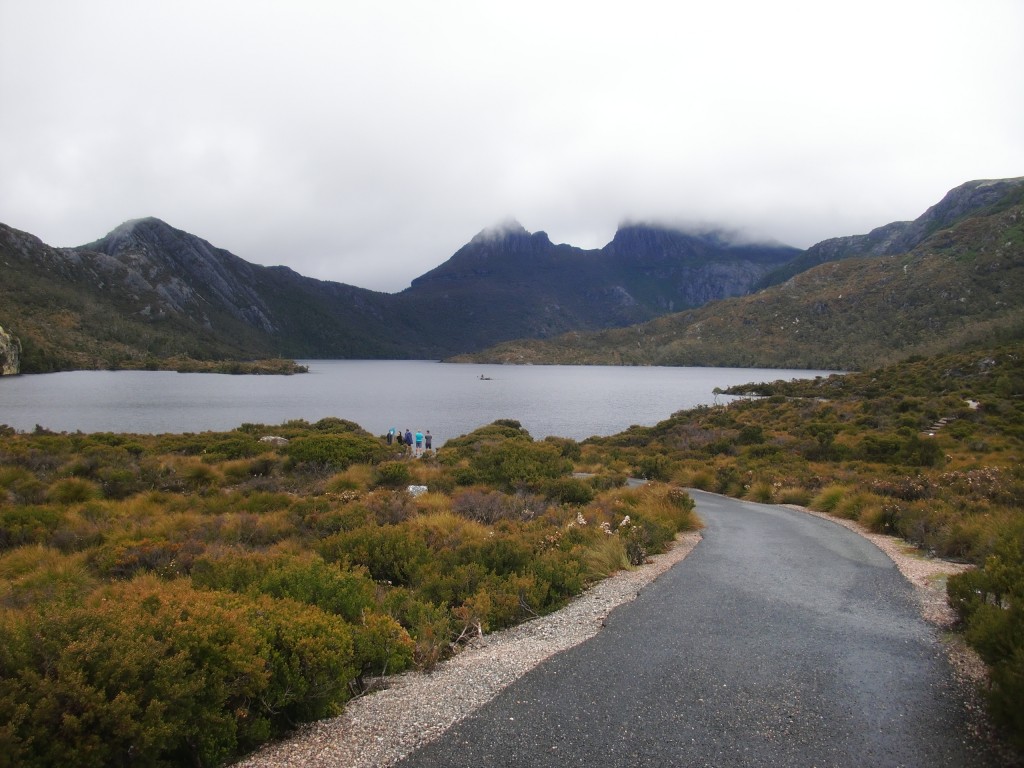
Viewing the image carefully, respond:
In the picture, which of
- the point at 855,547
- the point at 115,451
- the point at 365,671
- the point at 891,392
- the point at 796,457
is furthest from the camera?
the point at 891,392

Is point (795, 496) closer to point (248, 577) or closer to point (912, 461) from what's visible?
point (912, 461)

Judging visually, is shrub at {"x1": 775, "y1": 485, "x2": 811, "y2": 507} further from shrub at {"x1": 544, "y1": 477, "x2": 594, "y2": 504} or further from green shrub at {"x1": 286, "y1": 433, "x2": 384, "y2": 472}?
green shrub at {"x1": 286, "y1": 433, "x2": 384, "y2": 472}

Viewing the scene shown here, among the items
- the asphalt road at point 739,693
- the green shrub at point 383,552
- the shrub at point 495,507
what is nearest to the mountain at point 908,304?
the shrub at point 495,507

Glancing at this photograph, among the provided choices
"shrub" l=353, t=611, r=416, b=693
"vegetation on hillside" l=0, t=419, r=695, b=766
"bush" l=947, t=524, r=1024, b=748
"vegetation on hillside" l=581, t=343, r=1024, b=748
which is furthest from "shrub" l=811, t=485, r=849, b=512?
"shrub" l=353, t=611, r=416, b=693

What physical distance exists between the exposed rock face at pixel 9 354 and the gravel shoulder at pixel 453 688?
457 ft

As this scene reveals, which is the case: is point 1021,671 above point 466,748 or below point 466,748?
above

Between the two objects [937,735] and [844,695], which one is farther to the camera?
[844,695]

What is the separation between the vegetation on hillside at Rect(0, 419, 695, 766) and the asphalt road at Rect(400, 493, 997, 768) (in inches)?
52.6

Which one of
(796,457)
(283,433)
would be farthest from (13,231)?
(796,457)

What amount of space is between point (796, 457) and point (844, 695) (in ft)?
77.3

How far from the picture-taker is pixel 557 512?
13.2m

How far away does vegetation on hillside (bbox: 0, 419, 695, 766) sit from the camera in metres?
3.67

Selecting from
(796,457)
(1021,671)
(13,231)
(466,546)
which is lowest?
(796,457)

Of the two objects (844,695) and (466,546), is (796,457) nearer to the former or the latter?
(466,546)
